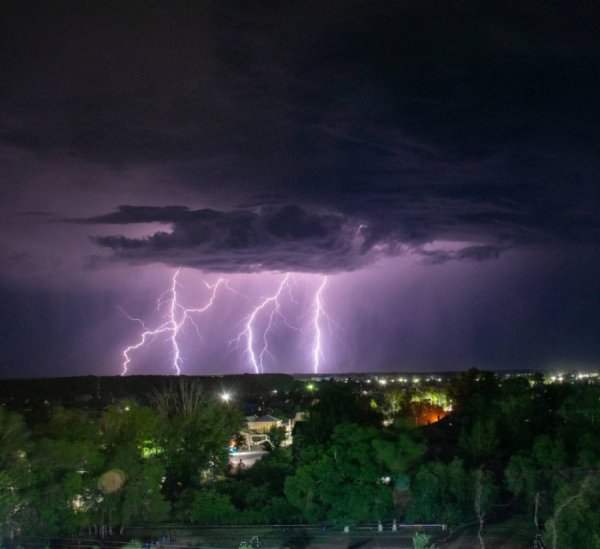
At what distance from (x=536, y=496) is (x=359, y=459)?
222 inches

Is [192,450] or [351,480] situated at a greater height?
[192,450]

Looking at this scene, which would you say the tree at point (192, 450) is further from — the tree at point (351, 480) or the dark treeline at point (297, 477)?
the tree at point (351, 480)

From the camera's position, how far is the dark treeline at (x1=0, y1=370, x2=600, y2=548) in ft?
65.9

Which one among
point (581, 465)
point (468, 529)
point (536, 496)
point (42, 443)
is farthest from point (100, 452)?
point (581, 465)

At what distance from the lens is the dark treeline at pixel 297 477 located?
20094mm

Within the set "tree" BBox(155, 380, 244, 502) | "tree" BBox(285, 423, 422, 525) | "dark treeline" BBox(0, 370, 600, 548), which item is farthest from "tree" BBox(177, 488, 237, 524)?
"tree" BBox(155, 380, 244, 502)

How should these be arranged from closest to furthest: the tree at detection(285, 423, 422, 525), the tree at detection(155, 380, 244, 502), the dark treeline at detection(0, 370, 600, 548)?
the dark treeline at detection(0, 370, 600, 548)
the tree at detection(285, 423, 422, 525)
the tree at detection(155, 380, 244, 502)

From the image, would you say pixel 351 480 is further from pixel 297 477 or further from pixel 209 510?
pixel 209 510

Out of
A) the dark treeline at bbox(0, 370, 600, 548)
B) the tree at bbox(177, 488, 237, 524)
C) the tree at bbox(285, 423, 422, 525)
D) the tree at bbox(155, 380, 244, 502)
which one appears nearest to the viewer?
the dark treeline at bbox(0, 370, 600, 548)

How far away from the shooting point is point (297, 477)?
22984 millimetres

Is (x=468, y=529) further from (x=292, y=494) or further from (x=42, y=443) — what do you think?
(x=42, y=443)

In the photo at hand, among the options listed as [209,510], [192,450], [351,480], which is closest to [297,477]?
[351,480]

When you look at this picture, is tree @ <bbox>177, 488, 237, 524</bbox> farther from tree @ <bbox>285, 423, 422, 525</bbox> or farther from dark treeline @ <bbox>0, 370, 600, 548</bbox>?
tree @ <bbox>285, 423, 422, 525</bbox>

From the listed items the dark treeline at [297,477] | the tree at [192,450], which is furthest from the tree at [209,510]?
the tree at [192,450]
